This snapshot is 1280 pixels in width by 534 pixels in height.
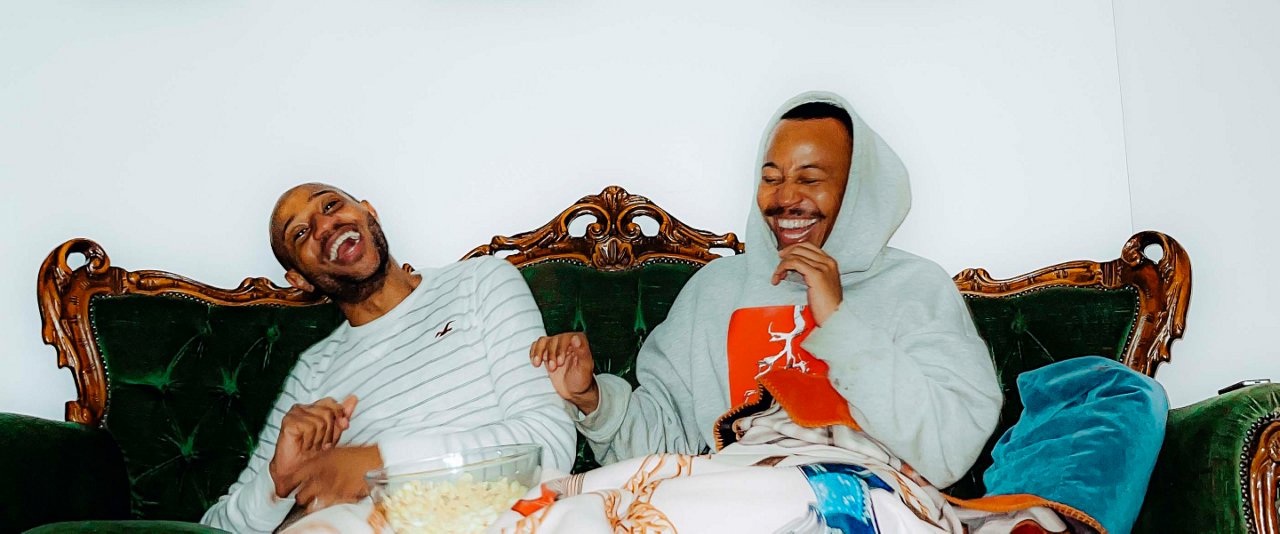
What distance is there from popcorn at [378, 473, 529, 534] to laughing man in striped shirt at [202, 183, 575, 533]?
298 millimetres

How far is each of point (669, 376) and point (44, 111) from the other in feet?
4.63

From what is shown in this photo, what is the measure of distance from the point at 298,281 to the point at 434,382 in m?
0.34

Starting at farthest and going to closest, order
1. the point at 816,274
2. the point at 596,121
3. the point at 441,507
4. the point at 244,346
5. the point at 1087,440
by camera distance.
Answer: the point at 596,121
the point at 244,346
the point at 816,274
the point at 1087,440
the point at 441,507

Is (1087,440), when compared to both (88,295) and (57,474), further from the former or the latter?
(88,295)

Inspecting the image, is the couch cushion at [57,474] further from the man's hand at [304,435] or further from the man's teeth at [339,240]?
the man's teeth at [339,240]

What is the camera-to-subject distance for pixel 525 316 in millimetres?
1862

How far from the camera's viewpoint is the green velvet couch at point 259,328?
1.86 m

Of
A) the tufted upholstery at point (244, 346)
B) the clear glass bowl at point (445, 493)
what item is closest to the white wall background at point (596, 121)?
the tufted upholstery at point (244, 346)

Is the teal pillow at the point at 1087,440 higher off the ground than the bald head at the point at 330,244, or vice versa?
the bald head at the point at 330,244

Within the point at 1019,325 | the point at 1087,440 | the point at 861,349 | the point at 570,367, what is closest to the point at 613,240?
the point at 570,367

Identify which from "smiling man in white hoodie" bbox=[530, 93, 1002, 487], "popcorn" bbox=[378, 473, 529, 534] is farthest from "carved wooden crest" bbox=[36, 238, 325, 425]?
"popcorn" bbox=[378, 473, 529, 534]

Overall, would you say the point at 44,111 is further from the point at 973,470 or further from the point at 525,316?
the point at 973,470

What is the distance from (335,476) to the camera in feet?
5.67

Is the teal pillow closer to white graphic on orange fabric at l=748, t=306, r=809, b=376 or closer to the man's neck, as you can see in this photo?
white graphic on orange fabric at l=748, t=306, r=809, b=376
